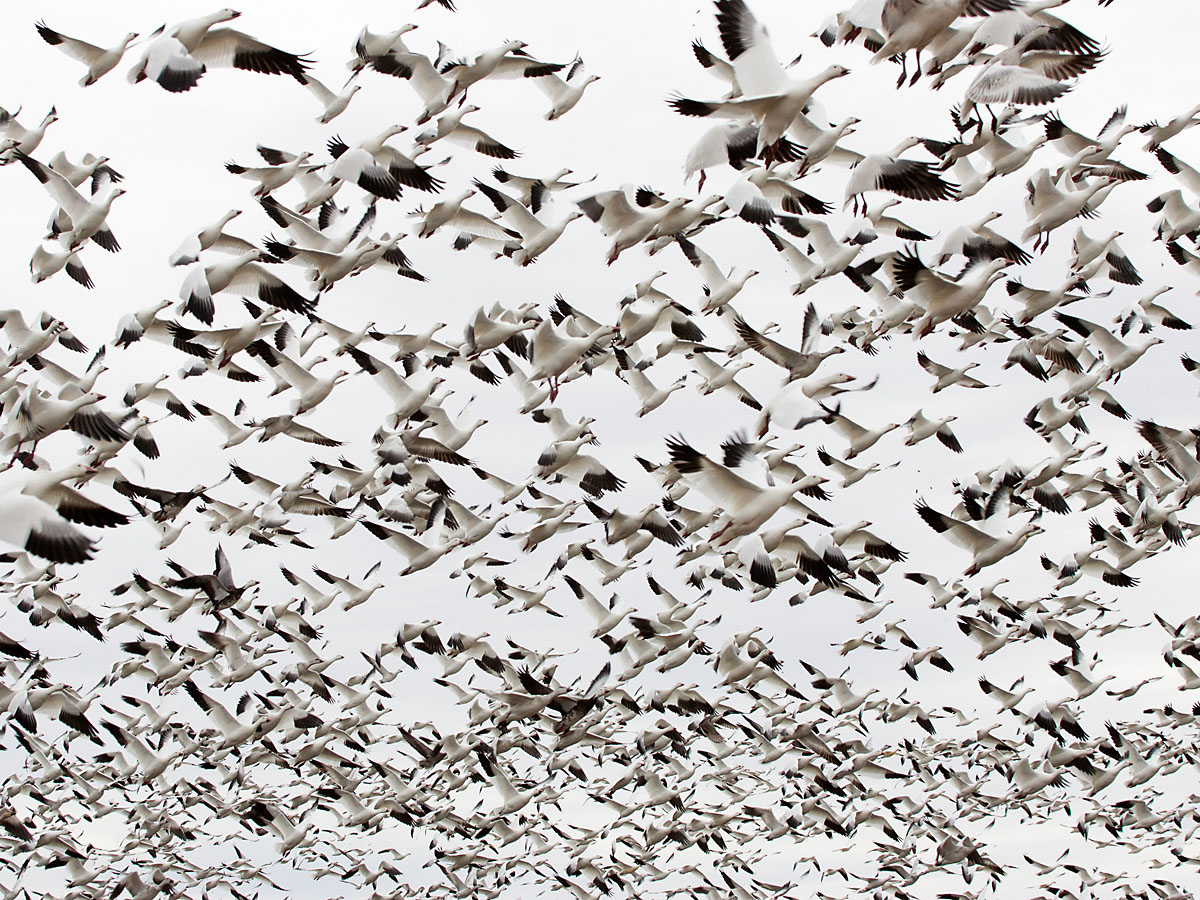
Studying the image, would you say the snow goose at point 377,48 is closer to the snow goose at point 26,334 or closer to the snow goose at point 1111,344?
the snow goose at point 26,334

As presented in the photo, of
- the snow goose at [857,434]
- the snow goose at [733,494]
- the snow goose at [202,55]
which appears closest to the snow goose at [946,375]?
the snow goose at [857,434]

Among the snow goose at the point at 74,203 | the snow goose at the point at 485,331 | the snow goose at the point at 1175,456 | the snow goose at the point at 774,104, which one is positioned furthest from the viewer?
the snow goose at the point at 1175,456

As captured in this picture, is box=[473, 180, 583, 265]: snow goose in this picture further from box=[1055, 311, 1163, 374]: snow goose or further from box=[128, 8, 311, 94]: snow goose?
box=[1055, 311, 1163, 374]: snow goose

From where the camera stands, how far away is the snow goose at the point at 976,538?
48.9 feet

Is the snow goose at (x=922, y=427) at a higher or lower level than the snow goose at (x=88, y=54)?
lower

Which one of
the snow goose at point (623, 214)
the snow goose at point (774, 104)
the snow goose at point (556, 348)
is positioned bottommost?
the snow goose at point (556, 348)

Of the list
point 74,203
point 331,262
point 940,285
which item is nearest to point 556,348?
point 331,262

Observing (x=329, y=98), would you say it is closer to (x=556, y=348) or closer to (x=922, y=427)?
(x=556, y=348)

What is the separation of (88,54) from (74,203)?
1732 millimetres

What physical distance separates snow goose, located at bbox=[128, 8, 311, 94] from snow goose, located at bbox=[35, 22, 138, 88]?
2.65 ft

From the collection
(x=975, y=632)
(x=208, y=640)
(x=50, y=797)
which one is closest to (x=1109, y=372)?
(x=975, y=632)

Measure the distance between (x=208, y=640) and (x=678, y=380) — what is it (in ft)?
24.3

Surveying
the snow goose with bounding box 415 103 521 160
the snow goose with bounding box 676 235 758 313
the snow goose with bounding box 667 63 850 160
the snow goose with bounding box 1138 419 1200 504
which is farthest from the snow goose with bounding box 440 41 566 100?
the snow goose with bounding box 1138 419 1200 504

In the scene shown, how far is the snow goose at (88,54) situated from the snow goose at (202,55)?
31.8 inches
